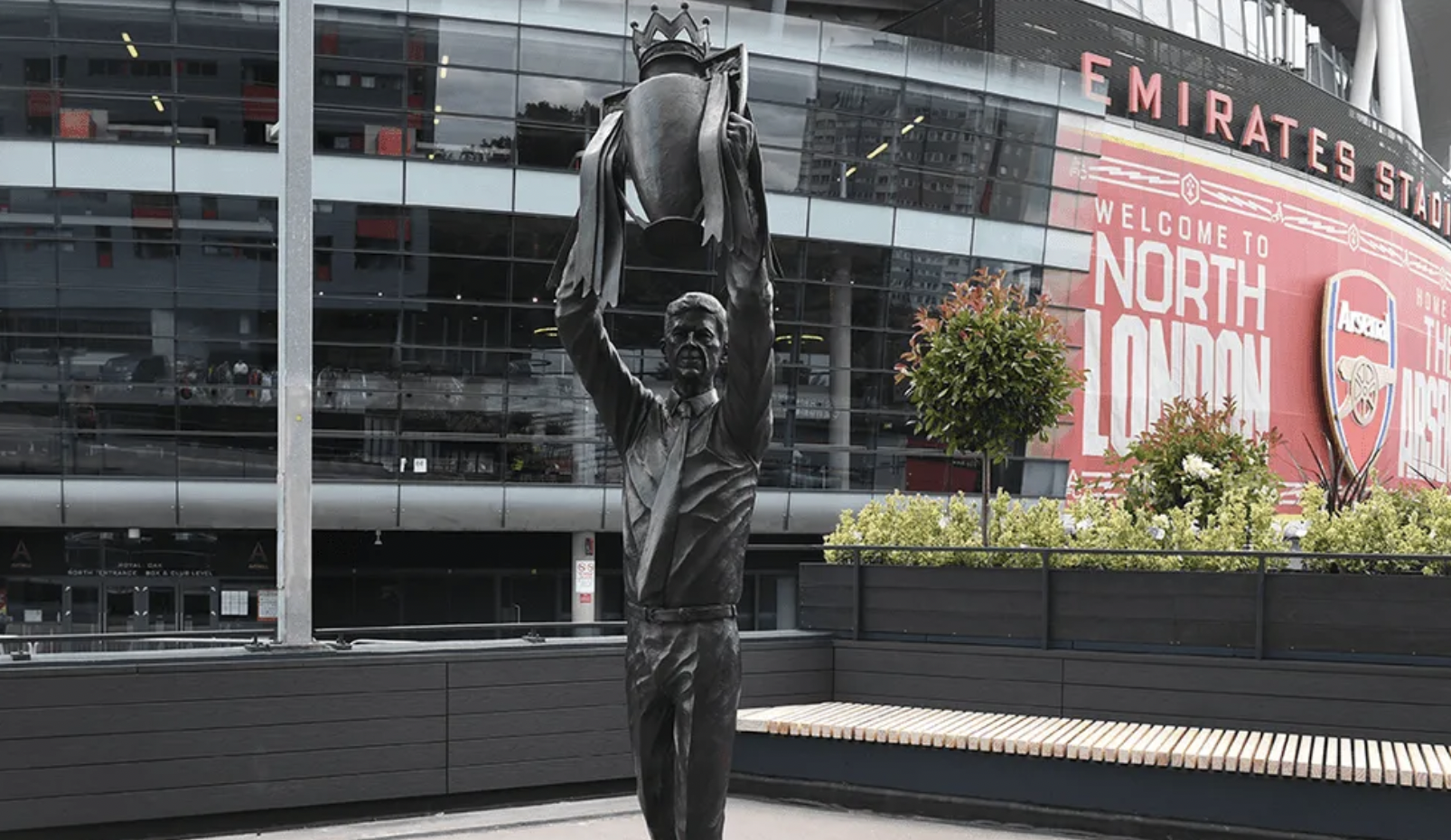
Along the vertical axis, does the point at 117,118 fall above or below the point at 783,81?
below

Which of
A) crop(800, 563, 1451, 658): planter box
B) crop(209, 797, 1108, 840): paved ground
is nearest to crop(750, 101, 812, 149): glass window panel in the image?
crop(800, 563, 1451, 658): planter box

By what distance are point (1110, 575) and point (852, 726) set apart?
2277 millimetres

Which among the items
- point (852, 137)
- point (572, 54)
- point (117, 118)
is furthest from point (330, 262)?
point (852, 137)

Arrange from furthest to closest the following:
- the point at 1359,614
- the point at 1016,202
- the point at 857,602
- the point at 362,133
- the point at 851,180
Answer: the point at 1016,202
the point at 851,180
the point at 362,133
the point at 857,602
the point at 1359,614

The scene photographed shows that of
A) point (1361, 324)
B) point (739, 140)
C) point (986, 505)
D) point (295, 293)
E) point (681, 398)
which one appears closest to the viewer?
point (739, 140)

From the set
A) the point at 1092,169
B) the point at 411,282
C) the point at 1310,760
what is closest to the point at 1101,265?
the point at 1092,169

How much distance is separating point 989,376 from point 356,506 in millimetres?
15032

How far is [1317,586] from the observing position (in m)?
10.2

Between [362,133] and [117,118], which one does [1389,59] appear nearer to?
[362,133]

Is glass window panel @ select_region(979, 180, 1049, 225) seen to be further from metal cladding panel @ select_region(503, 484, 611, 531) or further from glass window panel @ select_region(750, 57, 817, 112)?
metal cladding panel @ select_region(503, 484, 611, 531)

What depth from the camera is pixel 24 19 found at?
25109mm

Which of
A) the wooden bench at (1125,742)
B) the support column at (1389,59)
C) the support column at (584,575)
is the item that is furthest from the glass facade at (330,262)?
the support column at (1389,59)

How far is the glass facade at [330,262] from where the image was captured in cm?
2520

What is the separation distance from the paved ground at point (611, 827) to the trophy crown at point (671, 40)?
6011mm
